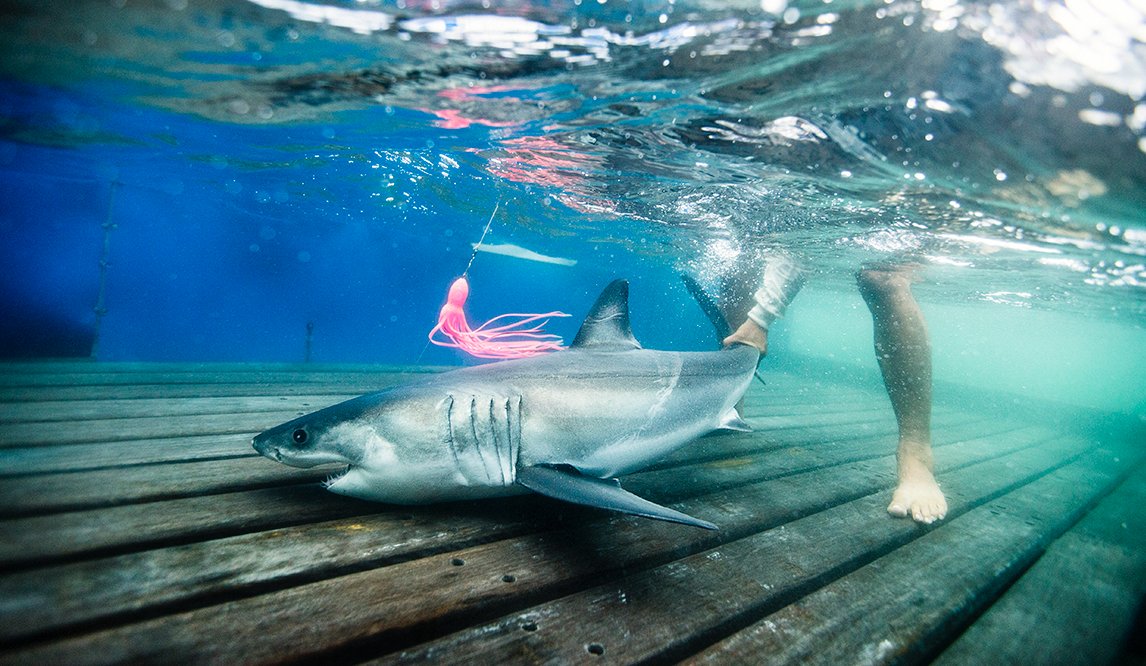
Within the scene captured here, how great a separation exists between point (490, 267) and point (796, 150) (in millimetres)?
47849

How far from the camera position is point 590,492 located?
2.52m

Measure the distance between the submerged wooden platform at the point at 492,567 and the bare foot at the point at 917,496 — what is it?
0.13m

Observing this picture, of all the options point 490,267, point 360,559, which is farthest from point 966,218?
point 490,267

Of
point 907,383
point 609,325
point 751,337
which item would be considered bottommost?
point 907,383

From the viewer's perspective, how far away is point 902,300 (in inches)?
241

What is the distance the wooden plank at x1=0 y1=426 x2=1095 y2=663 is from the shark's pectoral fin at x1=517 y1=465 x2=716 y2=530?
15.0 inches

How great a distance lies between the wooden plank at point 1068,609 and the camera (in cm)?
251

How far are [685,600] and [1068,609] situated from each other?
2948 millimetres

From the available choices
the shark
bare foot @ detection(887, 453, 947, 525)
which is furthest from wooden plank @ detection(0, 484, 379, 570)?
bare foot @ detection(887, 453, 947, 525)

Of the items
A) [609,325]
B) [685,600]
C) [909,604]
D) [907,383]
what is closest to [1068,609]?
[909,604]

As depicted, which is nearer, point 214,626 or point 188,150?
point 214,626

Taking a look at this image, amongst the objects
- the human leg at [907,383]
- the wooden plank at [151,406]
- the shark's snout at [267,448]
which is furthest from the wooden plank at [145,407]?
the human leg at [907,383]

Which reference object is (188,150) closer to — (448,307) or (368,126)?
(368,126)

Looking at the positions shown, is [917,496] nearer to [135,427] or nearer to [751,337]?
[751,337]
